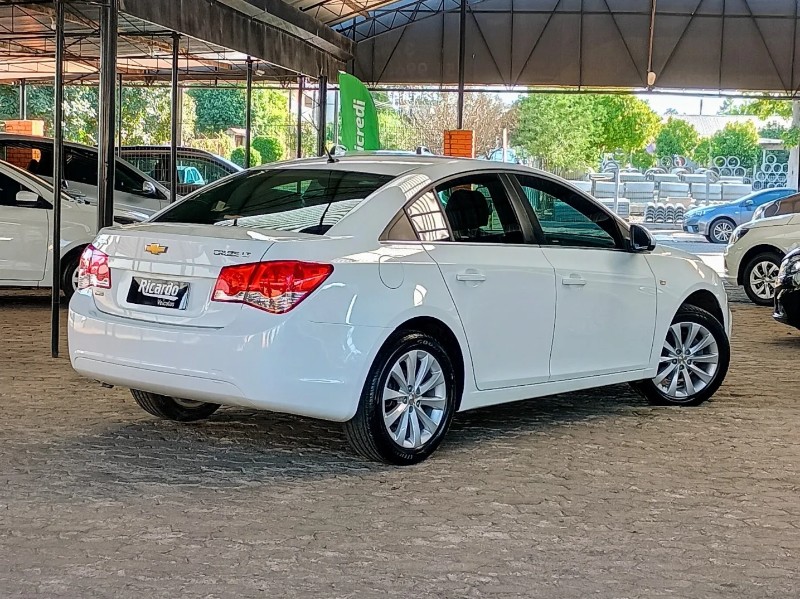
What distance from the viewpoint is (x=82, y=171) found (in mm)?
14344

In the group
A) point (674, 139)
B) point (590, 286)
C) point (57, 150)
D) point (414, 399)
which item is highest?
point (674, 139)

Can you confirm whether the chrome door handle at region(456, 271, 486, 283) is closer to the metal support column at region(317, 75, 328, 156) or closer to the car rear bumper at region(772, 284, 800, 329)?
the car rear bumper at region(772, 284, 800, 329)

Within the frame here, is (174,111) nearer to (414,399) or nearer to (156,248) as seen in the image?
(156,248)

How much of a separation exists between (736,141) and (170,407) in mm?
54811

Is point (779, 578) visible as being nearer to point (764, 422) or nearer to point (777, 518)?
point (777, 518)

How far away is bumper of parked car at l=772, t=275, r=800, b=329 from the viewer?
10398 millimetres

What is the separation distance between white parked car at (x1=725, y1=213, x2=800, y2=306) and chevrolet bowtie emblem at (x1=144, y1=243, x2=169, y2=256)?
34.2ft

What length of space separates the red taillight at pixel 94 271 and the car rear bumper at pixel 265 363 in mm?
380

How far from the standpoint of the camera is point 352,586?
400 cm

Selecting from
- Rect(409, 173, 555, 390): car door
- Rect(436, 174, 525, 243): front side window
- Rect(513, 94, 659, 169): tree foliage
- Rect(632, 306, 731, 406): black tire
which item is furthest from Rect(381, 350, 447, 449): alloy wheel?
Rect(513, 94, 659, 169): tree foliage

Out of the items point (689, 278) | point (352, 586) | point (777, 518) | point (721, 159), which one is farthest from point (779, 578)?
point (721, 159)

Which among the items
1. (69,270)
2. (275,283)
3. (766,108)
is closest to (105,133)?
(69,270)

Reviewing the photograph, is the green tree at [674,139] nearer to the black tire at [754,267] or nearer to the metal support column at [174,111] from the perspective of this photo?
the metal support column at [174,111]

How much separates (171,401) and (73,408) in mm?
862
